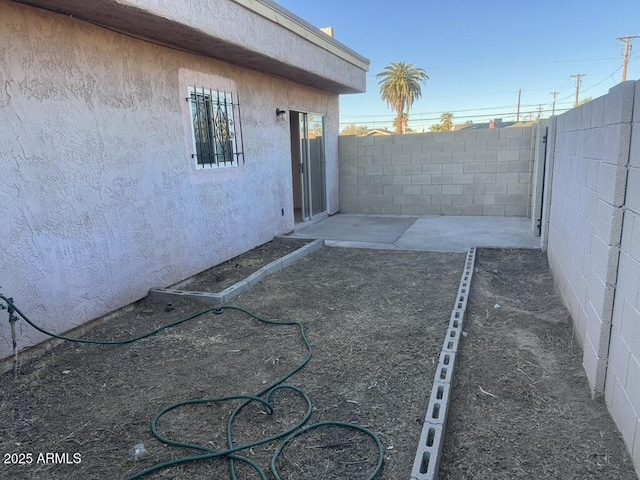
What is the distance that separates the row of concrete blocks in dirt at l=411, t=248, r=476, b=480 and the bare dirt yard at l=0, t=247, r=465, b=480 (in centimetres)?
9

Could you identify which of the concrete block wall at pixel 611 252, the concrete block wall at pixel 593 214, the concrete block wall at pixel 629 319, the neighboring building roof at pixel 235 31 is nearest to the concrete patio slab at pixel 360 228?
the neighboring building roof at pixel 235 31

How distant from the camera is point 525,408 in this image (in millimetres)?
→ 2395

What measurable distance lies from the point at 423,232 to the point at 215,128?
160 inches

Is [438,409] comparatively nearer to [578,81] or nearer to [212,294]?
[212,294]

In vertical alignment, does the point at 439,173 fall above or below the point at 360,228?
above

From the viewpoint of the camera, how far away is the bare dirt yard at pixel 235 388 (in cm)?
206

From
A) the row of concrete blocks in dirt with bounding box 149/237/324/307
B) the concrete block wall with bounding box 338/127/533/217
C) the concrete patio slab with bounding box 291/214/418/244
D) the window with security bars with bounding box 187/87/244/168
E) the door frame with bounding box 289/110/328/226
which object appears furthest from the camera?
the concrete block wall with bounding box 338/127/533/217

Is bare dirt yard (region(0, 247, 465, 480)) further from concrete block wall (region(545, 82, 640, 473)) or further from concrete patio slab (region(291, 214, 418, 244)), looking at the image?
concrete patio slab (region(291, 214, 418, 244))

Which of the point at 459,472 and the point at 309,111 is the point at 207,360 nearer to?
the point at 459,472

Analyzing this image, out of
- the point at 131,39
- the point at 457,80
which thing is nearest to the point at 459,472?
the point at 131,39

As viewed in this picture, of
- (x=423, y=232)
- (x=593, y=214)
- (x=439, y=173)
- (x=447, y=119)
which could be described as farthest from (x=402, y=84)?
(x=593, y=214)

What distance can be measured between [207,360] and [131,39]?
125 inches

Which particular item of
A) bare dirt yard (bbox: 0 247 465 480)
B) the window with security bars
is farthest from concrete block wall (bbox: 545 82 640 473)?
the window with security bars

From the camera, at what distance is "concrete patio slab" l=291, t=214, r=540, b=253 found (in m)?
6.53
